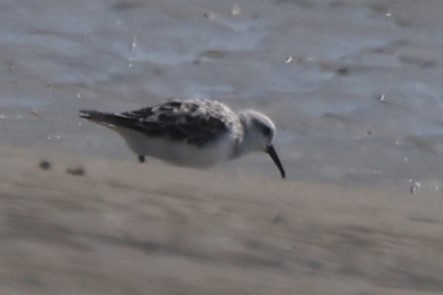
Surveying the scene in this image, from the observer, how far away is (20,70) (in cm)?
1102

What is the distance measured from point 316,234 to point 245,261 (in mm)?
585

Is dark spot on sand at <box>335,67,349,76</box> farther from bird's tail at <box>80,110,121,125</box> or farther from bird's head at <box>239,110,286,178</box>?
bird's tail at <box>80,110,121,125</box>

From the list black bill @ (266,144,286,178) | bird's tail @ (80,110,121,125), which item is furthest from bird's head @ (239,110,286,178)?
bird's tail @ (80,110,121,125)

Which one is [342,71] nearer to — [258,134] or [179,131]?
[258,134]

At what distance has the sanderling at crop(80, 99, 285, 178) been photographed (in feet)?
28.2

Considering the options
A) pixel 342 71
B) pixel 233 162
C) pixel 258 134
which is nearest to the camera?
pixel 258 134

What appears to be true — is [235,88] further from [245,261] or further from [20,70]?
[245,261]

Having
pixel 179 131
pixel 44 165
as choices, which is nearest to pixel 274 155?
pixel 179 131

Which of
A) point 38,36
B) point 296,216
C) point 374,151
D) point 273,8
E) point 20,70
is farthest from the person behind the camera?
point 273,8

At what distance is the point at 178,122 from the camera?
876 cm

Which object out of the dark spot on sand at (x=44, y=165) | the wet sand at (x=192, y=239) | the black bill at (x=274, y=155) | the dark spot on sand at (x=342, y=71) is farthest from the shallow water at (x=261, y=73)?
the wet sand at (x=192, y=239)

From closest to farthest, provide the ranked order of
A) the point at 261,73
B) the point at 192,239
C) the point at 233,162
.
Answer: the point at 192,239 → the point at 233,162 → the point at 261,73

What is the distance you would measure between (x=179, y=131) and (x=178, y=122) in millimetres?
55

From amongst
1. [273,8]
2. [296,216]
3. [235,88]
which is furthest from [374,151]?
[296,216]
